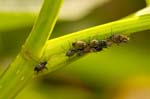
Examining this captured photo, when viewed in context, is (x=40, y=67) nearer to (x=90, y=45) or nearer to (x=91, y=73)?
(x=90, y=45)

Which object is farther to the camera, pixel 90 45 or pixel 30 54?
pixel 90 45

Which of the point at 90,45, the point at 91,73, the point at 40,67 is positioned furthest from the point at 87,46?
the point at 91,73

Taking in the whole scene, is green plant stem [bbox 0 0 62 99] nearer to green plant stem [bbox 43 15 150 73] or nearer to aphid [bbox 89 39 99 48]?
green plant stem [bbox 43 15 150 73]

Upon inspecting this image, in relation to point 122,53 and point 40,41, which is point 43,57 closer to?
point 40,41

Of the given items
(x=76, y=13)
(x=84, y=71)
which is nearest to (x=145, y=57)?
(x=84, y=71)

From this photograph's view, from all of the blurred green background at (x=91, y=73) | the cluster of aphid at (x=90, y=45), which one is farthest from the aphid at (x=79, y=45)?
the blurred green background at (x=91, y=73)

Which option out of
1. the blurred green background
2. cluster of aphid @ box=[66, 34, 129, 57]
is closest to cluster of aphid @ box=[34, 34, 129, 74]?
cluster of aphid @ box=[66, 34, 129, 57]

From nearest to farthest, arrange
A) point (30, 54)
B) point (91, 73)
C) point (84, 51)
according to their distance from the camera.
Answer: point (30, 54) < point (84, 51) < point (91, 73)
